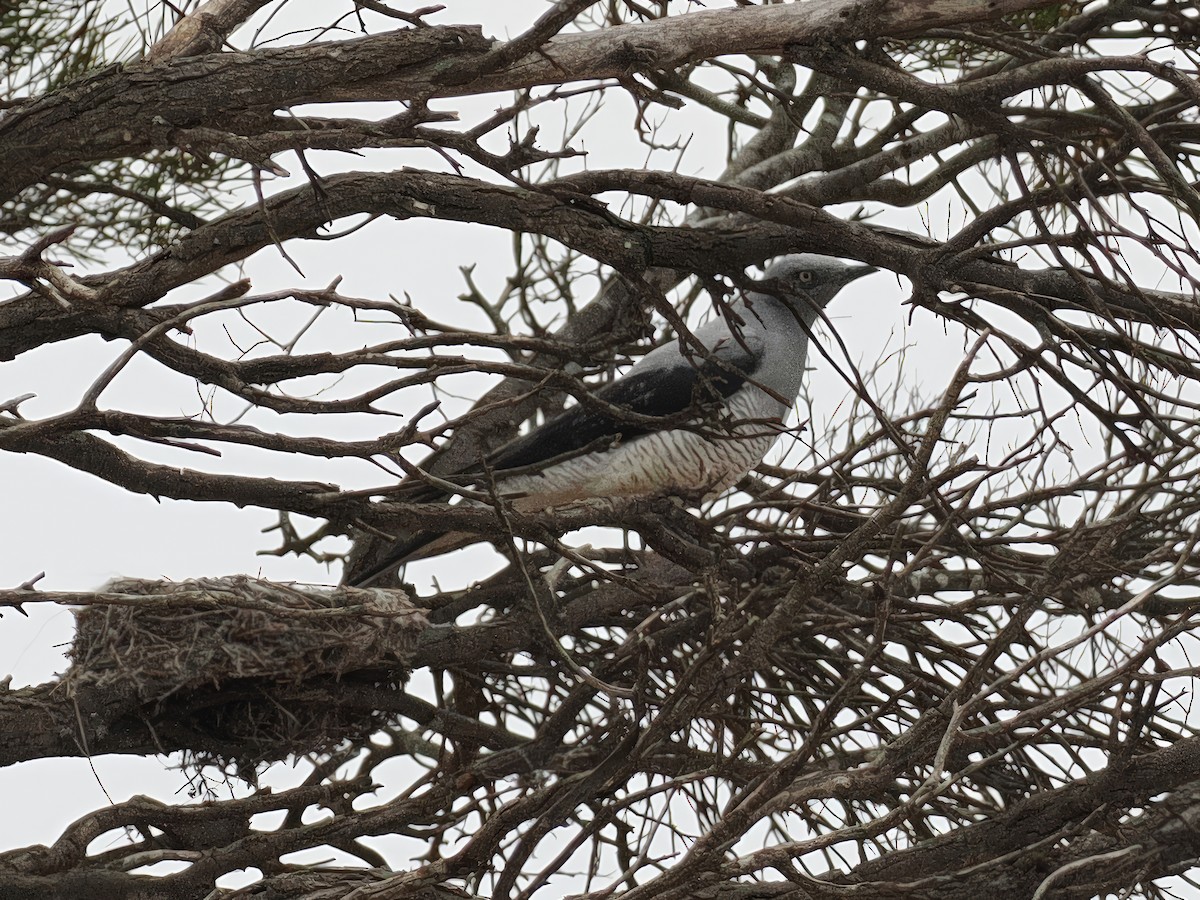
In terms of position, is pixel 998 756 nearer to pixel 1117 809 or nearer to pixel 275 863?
pixel 1117 809

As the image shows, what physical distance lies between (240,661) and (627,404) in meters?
1.89

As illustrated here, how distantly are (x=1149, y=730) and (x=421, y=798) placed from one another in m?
2.37

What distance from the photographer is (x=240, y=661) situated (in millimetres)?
4719

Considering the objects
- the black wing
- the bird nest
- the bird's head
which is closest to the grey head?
the bird's head

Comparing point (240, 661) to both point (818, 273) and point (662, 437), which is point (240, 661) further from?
point (818, 273)

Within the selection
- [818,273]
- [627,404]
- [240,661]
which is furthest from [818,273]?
[240,661]

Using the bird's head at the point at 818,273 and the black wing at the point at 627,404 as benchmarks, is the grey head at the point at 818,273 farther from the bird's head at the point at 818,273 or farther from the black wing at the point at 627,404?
the black wing at the point at 627,404

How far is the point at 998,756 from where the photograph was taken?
355cm

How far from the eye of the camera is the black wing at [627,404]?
5559mm

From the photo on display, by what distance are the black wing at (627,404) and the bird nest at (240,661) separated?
2.76 feet

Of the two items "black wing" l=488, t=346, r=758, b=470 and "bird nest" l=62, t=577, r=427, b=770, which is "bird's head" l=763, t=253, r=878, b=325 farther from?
"bird nest" l=62, t=577, r=427, b=770

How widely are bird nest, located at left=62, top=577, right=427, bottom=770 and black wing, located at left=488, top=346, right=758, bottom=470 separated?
84 cm

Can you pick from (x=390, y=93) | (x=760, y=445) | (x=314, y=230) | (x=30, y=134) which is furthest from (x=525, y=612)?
(x=30, y=134)

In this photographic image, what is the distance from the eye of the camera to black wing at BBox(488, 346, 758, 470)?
5559 mm
